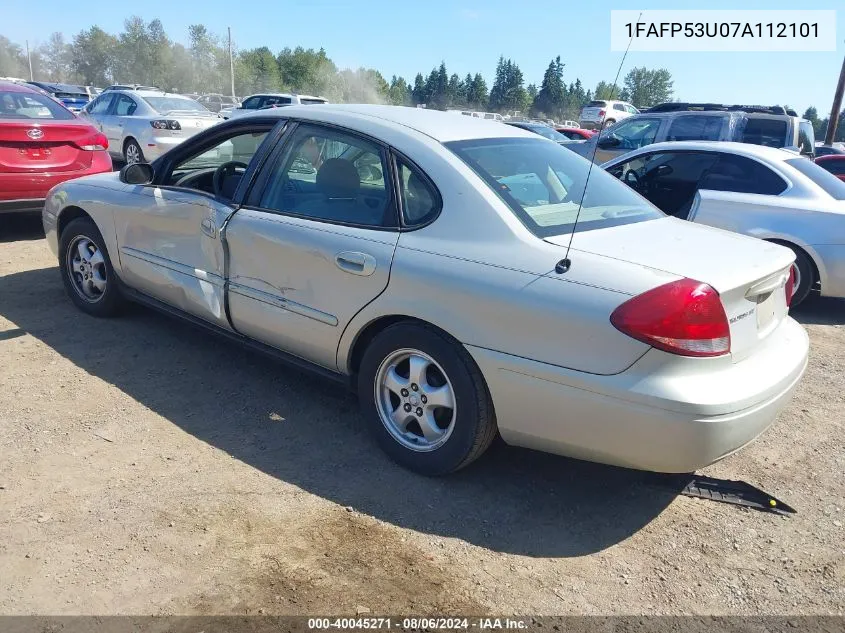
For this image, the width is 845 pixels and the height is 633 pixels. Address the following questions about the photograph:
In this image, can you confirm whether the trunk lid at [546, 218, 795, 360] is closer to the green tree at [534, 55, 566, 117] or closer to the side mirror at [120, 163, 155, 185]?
the side mirror at [120, 163, 155, 185]

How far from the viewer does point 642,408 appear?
107 inches

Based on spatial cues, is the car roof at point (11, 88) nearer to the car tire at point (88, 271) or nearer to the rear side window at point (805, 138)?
the car tire at point (88, 271)

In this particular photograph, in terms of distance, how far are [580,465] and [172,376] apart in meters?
2.48

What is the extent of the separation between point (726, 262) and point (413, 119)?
1.73m

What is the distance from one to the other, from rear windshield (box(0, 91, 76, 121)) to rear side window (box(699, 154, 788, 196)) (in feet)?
22.4

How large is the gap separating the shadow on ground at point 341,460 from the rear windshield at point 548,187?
121cm

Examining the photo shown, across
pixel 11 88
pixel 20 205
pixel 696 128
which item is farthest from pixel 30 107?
pixel 696 128

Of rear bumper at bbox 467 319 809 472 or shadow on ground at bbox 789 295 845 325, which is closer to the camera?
rear bumper at bbox 467 319 809 472

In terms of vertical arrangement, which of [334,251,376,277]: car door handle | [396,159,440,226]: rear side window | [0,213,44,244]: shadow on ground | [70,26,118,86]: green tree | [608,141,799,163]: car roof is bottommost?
[0,213,44,244]: shadow on ground

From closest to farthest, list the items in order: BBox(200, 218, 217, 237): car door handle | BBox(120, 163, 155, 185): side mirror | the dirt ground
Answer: the dirt ground
BBox(200, 218, 217, 237): car door handle
BBox(120, 163, 155, 185): side mirror

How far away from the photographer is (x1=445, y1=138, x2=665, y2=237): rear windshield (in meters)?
3.26

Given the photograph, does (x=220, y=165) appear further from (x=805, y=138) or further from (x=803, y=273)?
(x=805, y=138)

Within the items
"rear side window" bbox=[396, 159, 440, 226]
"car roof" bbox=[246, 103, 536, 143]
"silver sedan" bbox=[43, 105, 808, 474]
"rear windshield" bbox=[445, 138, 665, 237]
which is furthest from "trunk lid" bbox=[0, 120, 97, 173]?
"rear windshield" bbox=[445, 138, 665, 237]

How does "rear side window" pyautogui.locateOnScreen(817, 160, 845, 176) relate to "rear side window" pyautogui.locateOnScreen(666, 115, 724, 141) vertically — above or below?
below
